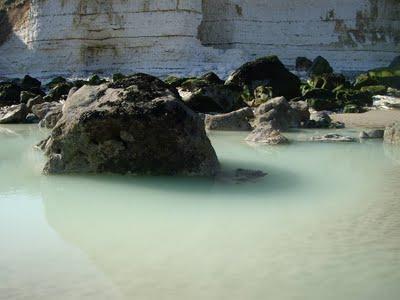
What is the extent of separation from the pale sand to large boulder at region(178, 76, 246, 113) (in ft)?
8.80

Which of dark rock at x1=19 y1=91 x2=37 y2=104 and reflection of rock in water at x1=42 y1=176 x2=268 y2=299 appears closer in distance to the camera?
reflection of rock in water at x1=42 y1=176 x2=268 y2=299

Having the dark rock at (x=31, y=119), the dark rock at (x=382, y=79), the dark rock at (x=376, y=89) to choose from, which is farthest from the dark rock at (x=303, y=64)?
the dark rock at (x=31, y=119)

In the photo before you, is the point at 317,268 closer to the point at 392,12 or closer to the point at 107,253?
the point at 107,253

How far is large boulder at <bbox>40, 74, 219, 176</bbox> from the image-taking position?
6938 millimetres

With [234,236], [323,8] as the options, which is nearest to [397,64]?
[323,8]

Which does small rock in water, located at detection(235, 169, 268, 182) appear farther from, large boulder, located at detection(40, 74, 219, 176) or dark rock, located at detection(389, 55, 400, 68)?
dark rock, located at detection(389, 55, 400, 68)

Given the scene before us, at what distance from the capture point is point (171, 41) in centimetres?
2762

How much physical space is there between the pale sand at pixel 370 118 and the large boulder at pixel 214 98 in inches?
106

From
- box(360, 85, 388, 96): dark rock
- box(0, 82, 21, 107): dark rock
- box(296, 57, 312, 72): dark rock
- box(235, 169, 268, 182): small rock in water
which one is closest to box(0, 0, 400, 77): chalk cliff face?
box(296, 57, 312, 72): dark rock

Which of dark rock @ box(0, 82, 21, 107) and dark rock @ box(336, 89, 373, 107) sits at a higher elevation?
dark rock @ box(336, 89, 373, 107)

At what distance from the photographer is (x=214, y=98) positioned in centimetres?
1566

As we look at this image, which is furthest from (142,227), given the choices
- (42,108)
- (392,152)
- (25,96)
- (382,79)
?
(382,79)

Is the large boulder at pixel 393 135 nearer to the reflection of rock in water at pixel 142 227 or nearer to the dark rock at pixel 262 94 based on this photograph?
the reflection of rock in water at pixel 142 227

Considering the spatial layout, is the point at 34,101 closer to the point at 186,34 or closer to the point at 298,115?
the point at 298,115
